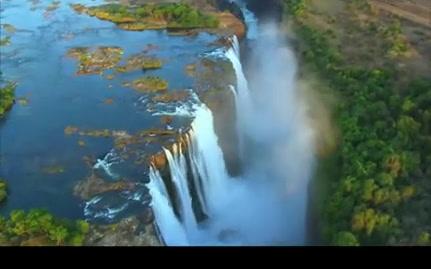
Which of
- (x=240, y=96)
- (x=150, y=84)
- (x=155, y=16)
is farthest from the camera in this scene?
(x=155, y=16)

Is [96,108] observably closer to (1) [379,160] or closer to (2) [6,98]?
(2) [6,98]

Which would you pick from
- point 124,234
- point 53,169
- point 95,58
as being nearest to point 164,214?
point 124,234

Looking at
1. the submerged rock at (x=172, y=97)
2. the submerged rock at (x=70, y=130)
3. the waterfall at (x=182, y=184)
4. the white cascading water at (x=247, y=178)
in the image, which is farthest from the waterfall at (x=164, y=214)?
the submerged rock at (x=172, y=97)

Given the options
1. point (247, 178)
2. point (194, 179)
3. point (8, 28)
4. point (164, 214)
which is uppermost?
point (8, 28)

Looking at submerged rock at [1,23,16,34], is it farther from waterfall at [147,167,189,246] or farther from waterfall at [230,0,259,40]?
waterfall at [147,167,189,246]

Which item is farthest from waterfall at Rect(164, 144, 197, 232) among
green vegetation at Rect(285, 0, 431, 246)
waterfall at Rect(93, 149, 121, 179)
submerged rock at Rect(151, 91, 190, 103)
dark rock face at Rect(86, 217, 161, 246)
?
green vegetation at Rect(285, 0, 431, 246)
